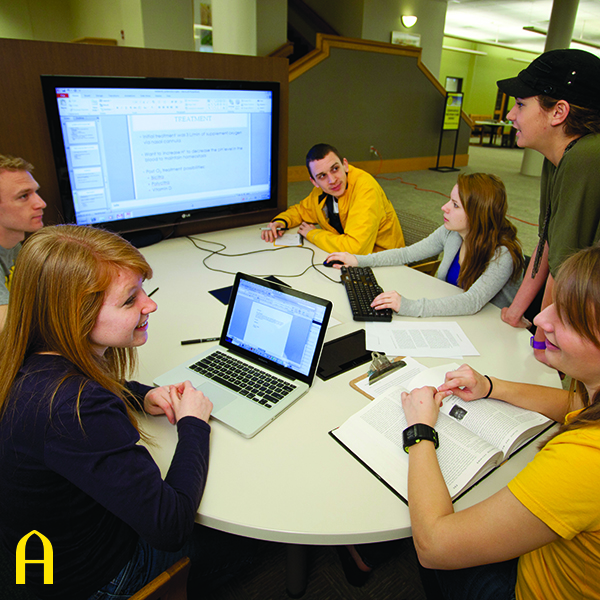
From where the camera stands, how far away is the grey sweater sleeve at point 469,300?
4.62ft

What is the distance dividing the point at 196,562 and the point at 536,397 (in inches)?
33.9

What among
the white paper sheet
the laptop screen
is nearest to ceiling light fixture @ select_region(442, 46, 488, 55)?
the white paper sheet

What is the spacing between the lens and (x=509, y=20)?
9.80 m

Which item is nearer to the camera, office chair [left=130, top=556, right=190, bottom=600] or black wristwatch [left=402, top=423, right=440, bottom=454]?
office chair [left=130, top=556, right=190, bottom=600]

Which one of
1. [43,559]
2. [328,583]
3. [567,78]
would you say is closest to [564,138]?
[567,78]

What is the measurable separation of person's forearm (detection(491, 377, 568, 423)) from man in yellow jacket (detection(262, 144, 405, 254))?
114cm

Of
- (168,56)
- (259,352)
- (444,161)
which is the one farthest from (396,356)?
(444,161)

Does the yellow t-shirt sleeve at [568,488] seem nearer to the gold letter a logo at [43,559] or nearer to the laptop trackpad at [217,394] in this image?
the laptop trackpad at [217,394]

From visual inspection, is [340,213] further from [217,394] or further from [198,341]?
[217,394]

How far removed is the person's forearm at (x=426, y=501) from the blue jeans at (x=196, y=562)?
0.47m

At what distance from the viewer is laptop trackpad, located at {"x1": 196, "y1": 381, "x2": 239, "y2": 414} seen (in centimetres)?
97

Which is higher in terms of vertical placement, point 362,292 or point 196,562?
point 362,292

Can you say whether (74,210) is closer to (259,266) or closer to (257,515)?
(259,266)

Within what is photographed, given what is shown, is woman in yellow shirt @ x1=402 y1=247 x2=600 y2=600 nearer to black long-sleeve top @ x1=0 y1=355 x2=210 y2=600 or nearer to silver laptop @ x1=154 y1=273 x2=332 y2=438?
silver laptop @ x1=154 y1=273 x2=332 y2=438
